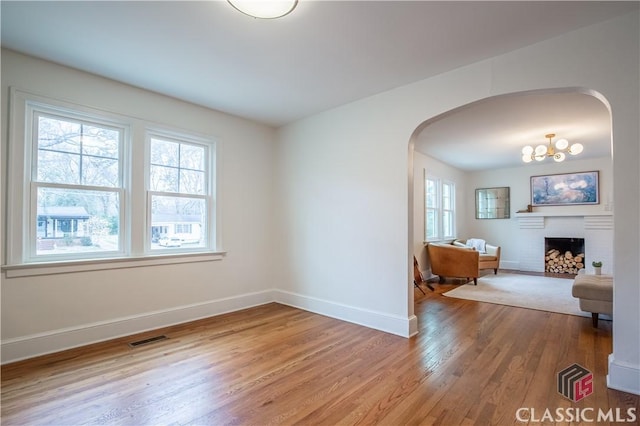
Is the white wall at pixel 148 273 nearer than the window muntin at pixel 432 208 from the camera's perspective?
Yes

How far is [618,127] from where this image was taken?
2.15 meters

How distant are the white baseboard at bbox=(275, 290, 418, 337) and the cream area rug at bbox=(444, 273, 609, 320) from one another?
2.15m

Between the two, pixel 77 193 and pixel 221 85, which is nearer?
pixel 77 193

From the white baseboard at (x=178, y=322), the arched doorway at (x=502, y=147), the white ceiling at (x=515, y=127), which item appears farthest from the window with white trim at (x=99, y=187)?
the white ceiling at (x=515, y=127)

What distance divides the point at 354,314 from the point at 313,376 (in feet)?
4.47

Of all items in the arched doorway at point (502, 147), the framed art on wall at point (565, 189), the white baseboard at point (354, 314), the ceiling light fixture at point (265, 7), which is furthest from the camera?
the framed art on wall at point (565, 189)

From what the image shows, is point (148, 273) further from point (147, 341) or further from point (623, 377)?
point (623, 377)

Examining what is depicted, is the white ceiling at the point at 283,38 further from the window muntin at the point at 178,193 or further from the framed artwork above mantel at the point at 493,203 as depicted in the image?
the framed artwork above mantel at the point at 493,203

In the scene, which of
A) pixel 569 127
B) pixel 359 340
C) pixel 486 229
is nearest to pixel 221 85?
pixel 359 340

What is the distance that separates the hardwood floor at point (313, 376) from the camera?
6.28ft

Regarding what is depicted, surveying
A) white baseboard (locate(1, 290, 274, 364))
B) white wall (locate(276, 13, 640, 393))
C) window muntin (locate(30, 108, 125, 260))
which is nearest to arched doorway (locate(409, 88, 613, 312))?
white wall (locate(276, 13, 640, 393))

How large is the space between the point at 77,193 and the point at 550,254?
9.19 meters

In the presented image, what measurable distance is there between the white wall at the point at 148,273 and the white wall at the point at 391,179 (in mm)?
381

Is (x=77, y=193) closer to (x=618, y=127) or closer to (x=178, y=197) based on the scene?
(x=178, y=197)
